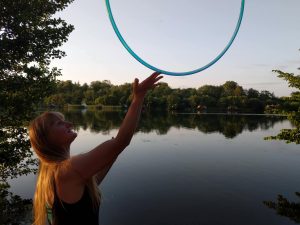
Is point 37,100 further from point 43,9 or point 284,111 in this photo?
point 284,111

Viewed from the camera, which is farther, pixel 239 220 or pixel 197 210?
pixel 197 210

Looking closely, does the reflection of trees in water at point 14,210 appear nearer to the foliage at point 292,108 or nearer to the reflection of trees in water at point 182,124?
the foliage at point 292,108

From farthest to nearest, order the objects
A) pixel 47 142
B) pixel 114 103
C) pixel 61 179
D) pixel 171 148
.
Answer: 1. pixel 114 103
2. pixel 171 148
3. pixel 47 142
4. pixel 61 179

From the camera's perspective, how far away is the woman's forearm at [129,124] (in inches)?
91.4

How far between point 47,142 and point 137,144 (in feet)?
139

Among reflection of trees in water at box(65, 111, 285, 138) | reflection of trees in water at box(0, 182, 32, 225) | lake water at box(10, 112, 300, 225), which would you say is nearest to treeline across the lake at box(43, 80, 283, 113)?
reflection of trees in water at box(65, 111, 285, 138)

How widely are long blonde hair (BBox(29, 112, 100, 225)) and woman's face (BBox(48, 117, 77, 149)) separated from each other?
30 mm

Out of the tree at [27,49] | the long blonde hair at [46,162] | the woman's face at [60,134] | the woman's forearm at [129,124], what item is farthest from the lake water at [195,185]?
the woman's forearm at [129,124]

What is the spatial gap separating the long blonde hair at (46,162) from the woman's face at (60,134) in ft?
0.10

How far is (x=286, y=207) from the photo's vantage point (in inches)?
853

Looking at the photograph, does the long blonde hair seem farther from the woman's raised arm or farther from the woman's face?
the woman's raised arm

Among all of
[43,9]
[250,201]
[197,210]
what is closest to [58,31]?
[43,9]

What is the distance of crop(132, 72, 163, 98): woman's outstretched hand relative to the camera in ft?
8.89

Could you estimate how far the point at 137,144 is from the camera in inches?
1756
